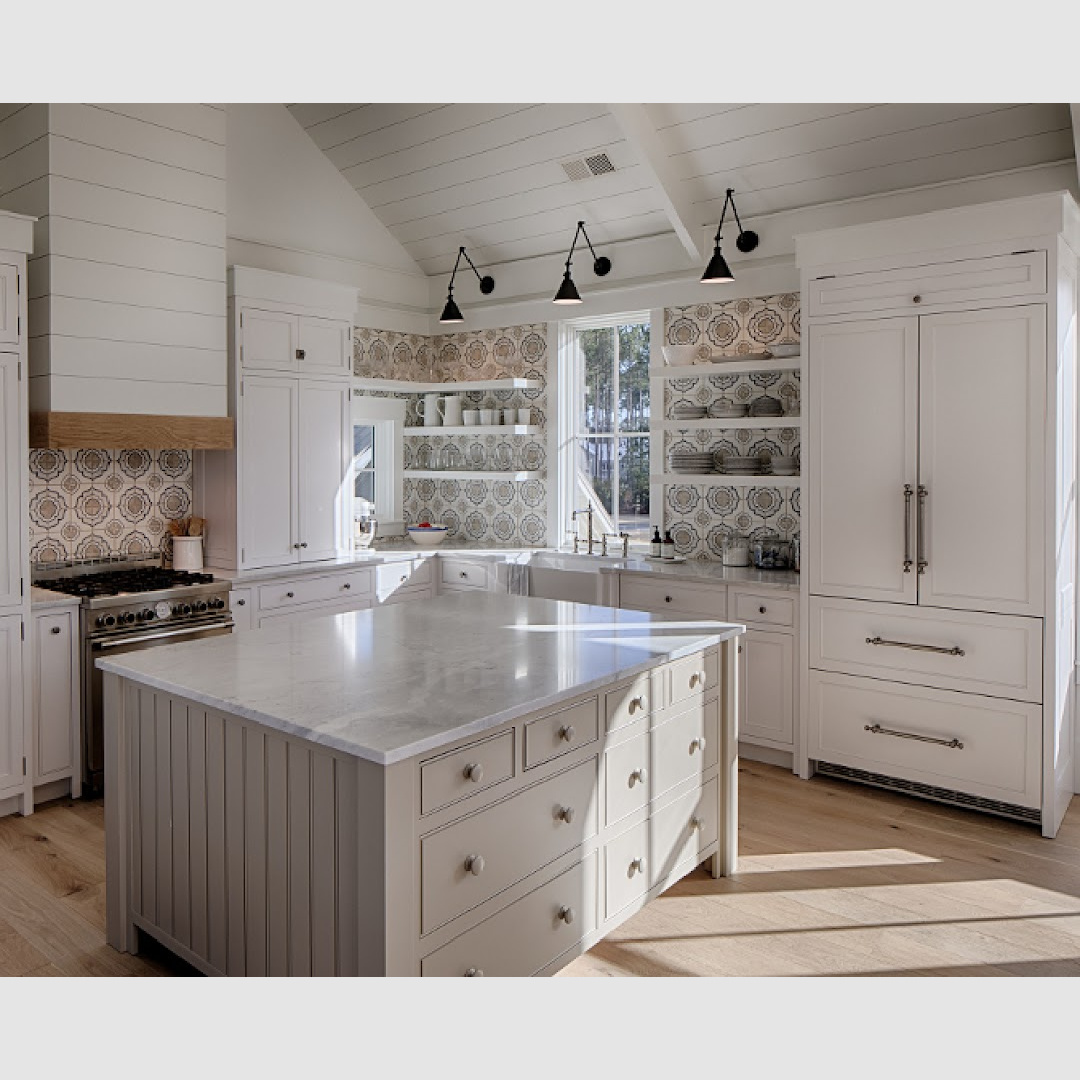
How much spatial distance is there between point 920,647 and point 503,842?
2.51 meters

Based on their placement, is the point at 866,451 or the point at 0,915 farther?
the point at 866,451

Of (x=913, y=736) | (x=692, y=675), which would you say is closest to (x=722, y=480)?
(x=913, y=736)

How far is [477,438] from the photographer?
6.65m

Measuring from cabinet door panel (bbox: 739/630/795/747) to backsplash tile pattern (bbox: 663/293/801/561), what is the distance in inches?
30.6

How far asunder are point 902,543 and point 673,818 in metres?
1.81

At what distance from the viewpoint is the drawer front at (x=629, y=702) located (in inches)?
107

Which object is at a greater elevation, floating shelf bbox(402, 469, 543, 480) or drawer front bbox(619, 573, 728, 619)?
floating shelf bbox(402, 469, 543, 480)

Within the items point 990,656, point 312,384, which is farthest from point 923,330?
point 312,384

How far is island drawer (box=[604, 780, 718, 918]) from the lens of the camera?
9.09ft

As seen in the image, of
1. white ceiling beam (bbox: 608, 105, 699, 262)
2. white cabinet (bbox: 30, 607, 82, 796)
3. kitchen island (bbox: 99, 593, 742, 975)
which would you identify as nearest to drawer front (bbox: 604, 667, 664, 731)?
kitchen island (bbox: 99, 593, 742, 975)

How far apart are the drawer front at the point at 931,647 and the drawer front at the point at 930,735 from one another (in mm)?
58

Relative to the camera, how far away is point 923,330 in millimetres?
4023

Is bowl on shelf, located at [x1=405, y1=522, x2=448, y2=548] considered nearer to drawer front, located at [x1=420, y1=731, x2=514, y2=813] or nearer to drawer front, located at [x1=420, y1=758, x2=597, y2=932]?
drawer front, located at [x1=420, y1=758, x2=597, y2=932]

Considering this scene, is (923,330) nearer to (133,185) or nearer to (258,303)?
(258,303)
